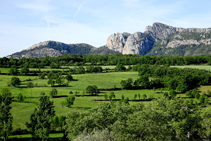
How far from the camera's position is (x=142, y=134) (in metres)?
31.4

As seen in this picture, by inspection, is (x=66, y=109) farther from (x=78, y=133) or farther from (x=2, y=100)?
(x=78, y=133)

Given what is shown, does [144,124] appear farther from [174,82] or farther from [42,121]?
[174,82]

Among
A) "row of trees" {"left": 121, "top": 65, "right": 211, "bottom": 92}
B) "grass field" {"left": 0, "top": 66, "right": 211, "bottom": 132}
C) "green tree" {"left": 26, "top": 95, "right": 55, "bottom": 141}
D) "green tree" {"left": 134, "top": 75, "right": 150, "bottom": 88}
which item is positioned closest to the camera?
"green tree" {"left": 26, "top": 95, "right": 55, "bottom": 141}

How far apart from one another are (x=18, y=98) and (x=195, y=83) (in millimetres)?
95054

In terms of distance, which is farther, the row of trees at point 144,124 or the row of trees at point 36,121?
the row of trees at point 36,121

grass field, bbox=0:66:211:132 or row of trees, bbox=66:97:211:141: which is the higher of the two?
row of trees, bbox=66:97:211:141

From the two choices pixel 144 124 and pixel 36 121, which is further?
pixel 36 121

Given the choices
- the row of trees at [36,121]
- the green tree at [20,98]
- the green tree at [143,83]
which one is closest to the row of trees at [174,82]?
the green tree at [143,83]

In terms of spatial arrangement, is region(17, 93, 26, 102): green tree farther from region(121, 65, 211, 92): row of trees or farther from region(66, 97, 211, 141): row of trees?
region(121, 65, 211, 92): row of trees

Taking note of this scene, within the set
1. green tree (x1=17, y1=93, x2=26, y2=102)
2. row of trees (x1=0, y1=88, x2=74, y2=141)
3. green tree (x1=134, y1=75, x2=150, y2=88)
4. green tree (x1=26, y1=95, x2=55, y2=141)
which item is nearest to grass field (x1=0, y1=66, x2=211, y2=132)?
green tree (x1=17, y1=93, x2=26, y2=102)

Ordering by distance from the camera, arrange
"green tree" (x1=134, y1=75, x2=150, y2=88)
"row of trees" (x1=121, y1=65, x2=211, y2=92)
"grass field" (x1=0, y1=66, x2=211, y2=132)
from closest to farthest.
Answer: "grass field" (x1=0, y1=66, x2=211, y2=132) → "row of trees" (x1=121, y1=65, x2=211, y2=92) → "green tree" (x1=134, y1=75, x2=150, y2=88)

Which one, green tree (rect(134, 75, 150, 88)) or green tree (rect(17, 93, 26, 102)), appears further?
green tree (rect(134, 75, 150, 88))

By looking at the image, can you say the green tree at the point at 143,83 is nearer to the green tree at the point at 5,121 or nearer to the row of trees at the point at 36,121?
the row of trees at the point at 36,121

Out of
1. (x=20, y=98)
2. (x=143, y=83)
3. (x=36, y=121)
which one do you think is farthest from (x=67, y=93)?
(x=36, y=121)
